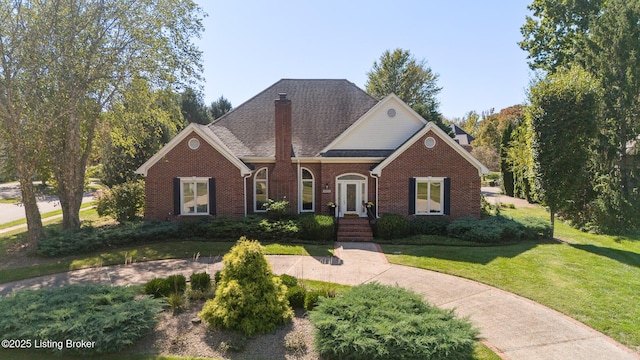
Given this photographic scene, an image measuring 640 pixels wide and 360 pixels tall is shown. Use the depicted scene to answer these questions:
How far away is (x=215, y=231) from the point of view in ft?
49.3

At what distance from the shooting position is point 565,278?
34.1 feet

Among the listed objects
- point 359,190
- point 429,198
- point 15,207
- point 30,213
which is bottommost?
point 15,207

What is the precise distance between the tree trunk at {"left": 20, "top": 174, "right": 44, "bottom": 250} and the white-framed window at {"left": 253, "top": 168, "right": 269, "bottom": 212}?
30.1ft

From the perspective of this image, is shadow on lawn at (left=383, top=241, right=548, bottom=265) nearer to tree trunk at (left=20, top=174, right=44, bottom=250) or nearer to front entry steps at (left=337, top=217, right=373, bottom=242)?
front entry steps at (left=337, top=217, right=373, bottom=242)

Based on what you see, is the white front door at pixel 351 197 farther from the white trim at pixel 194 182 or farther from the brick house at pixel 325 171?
the white trim at pixel 194 182

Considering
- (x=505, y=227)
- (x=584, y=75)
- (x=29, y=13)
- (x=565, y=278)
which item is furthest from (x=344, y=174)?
(x=29, y=13)

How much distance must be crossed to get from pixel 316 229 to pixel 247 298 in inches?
332

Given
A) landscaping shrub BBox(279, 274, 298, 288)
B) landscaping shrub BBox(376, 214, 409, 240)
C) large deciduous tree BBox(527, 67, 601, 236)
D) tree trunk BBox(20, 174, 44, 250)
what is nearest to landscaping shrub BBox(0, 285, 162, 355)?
landscaping shrub BBox(279, 274, 298, 288)

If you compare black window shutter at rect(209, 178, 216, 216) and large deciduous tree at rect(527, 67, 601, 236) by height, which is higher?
large deciduous tree at rect(527, 67, 601, 236)

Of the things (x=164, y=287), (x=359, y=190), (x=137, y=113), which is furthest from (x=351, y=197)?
(x=137, y=113)

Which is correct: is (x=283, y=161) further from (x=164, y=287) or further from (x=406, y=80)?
(x=406, y=80)

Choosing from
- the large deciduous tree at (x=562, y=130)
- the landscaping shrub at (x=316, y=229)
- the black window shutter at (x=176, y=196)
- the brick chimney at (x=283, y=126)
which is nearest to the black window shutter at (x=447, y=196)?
the large deciduous tree at (x=562, y=130)

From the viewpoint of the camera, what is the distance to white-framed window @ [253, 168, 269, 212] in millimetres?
18250

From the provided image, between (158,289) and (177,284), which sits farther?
(177,284)
